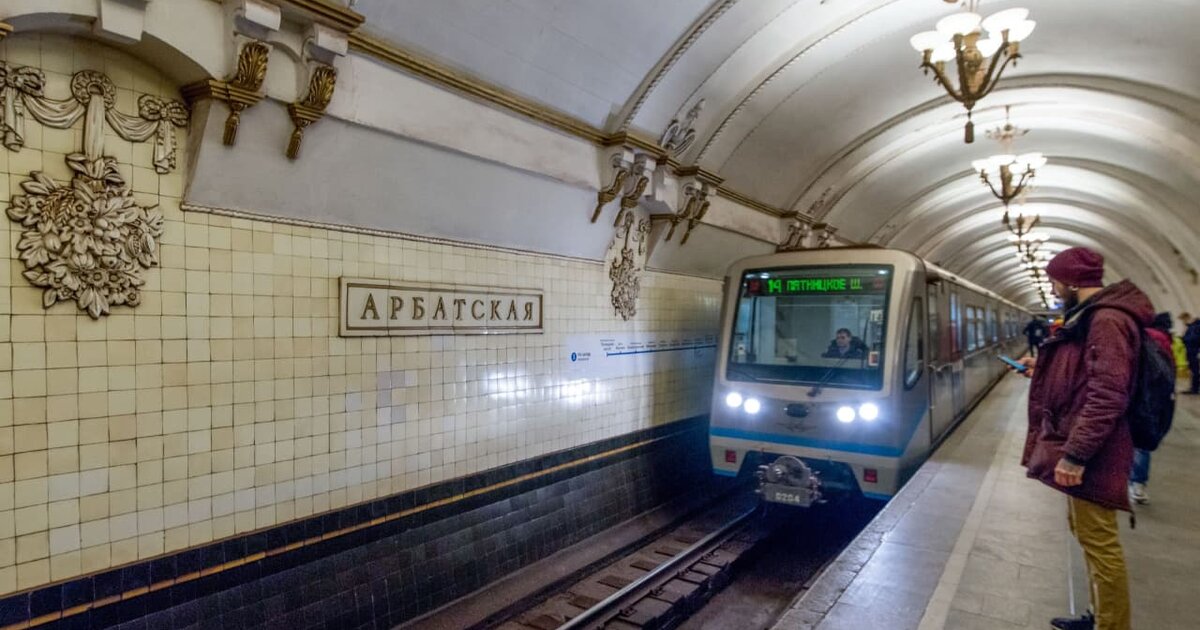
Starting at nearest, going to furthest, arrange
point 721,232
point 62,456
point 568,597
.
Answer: point 62,456 < point 568,597 < point 721,232

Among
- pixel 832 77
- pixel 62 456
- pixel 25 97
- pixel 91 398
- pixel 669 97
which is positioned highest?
pixel 832 77

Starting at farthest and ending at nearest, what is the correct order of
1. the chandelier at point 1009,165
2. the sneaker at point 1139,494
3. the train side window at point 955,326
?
the chandelier at point 1009,165 < the train side window at point 955,326 < the sneaker at point 1139,494

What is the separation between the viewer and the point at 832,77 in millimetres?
7551

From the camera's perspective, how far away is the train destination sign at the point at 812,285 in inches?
242

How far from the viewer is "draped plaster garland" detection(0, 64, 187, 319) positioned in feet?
9.22

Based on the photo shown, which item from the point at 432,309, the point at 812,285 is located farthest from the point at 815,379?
the point at 432,309

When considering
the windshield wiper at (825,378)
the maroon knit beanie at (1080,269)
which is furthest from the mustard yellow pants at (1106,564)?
the windshield wiper at (825,378)

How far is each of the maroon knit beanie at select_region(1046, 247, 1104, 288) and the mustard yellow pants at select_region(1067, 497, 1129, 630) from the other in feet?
3.25

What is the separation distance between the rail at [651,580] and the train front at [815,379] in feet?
2.44

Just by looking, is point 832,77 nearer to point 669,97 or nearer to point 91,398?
point 669,97

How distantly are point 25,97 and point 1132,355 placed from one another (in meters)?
4.84

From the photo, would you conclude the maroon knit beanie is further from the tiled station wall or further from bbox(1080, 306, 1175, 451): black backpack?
the tiled station wall

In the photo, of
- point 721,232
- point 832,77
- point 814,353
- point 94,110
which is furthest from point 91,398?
point 832,77

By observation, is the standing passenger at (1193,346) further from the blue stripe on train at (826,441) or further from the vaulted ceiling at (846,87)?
the blue stripe on train at (826,441)
